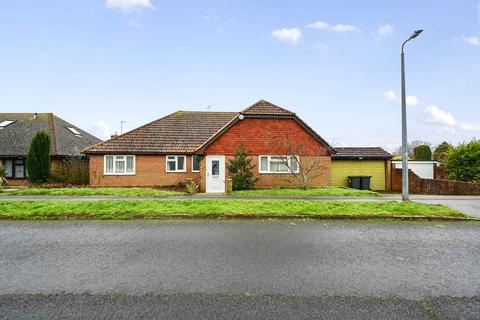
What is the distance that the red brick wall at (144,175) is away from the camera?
2064cm

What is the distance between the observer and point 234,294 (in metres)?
3.74

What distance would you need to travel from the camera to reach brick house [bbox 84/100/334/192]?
64.2 ft

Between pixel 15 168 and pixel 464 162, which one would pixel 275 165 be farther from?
pixel 15 168

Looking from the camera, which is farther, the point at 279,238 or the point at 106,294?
the point at 279,238

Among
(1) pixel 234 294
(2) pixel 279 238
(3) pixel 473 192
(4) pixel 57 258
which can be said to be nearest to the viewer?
(1) pixel 234 294

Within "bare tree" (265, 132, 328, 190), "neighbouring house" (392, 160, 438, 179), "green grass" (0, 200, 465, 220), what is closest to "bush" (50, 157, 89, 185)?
"green grass" (0, 200, 465, 220)

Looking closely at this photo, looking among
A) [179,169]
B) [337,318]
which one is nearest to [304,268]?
[337,318]

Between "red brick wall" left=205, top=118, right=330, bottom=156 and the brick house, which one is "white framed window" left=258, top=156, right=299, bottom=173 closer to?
the brick house

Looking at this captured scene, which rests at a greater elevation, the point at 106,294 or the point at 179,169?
the point at 179,169

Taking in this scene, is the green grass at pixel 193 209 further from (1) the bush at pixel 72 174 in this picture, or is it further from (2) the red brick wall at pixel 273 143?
(1) the bush at pixel 72 174

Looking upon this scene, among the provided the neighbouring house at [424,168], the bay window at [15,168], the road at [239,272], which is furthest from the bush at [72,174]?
the neighbouring house at [424,168]

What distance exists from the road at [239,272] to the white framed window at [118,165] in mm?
13603

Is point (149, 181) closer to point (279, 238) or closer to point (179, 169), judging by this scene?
point (179, 169)

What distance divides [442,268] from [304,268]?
7.89 ft
